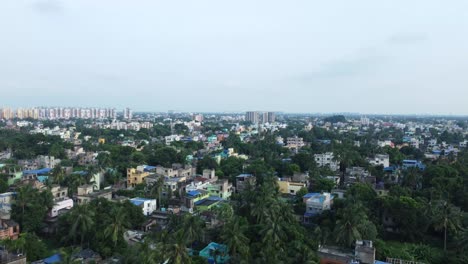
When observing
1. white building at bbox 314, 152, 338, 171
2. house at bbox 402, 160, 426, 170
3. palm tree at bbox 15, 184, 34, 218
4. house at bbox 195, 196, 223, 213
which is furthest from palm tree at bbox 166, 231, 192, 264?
white building at bbox 314, 152, 338, 171

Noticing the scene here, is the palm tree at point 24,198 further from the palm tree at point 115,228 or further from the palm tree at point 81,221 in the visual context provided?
the palm tree at point 115,228

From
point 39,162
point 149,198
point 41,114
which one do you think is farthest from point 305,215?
point 41,114

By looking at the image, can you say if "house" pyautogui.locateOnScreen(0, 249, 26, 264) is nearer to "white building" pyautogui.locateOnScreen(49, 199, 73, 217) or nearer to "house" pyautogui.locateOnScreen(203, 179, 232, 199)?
"white building" pyautogui.locateOnScreen(49, 199, 73, 217)

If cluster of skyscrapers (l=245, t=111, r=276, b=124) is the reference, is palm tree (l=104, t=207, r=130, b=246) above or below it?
below

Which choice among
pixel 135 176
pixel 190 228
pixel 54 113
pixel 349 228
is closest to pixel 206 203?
pixel 190 228

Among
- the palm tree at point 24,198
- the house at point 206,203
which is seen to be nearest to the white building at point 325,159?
the house at point 206,203

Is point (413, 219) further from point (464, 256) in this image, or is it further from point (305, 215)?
point (305, 215)
